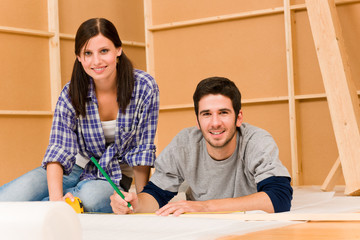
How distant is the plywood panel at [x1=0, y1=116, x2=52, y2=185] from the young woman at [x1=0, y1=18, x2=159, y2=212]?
6.36 ft

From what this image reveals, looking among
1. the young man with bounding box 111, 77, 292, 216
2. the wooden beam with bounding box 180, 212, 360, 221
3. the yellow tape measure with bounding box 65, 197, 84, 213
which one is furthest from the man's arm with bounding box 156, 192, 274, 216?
the yellow tape measure with bounding box 65, 197, 84, 213

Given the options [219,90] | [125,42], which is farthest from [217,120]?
[125,42]

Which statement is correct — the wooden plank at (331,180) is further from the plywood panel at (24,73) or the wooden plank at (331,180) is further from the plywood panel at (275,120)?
the plywood panel at (24,73)

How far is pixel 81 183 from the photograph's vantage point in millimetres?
2543

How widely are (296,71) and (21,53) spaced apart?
2.13 metres

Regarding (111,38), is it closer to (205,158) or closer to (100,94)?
(100,94)

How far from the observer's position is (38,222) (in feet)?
3.66

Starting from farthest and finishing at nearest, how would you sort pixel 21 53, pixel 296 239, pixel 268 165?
pixel 21 53
pixel 268 165
pixel 296 239

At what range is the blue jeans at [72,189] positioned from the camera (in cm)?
244

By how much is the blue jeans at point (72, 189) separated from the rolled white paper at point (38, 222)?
1256mm

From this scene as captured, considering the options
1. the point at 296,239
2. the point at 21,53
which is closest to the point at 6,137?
the point at 21,53

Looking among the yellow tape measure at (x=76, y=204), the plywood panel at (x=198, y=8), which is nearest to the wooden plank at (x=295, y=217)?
the yellow tape measure at (x=76, y=204)

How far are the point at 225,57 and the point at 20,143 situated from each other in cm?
172

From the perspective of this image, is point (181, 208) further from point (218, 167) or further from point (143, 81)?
point (143, 81)
